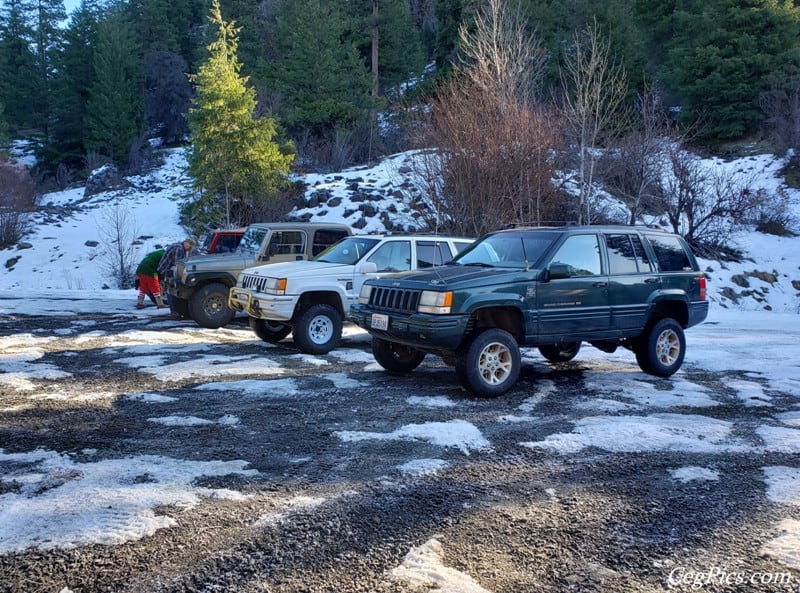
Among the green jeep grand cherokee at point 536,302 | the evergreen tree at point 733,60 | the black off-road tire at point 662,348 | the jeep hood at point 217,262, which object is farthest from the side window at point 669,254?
the evergreen tree at point 733,60

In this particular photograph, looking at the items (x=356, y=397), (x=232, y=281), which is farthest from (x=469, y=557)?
(x=232, y=281)

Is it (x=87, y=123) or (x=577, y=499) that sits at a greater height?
(x=87, y=123)

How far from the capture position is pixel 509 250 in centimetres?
800

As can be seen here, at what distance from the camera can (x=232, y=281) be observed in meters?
12.4

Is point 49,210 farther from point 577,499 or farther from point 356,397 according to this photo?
point 577,499

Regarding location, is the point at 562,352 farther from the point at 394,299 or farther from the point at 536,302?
the point at 394,299

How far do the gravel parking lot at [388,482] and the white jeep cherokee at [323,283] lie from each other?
136cm

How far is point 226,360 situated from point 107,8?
62.3 m

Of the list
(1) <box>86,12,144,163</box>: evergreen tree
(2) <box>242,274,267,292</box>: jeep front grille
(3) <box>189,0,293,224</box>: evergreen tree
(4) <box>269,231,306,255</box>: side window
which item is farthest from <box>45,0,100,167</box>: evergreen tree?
(2) <box>242,274,267,292</box>: jeep front grille

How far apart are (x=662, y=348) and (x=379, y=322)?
3652 mm

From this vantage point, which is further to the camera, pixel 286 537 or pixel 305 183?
pixel 305 183

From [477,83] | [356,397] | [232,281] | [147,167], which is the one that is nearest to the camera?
[356,397]

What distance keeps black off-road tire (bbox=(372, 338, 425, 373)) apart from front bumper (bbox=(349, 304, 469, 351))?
0.79 metres

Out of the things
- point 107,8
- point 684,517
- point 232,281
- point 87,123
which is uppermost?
point 107,8
